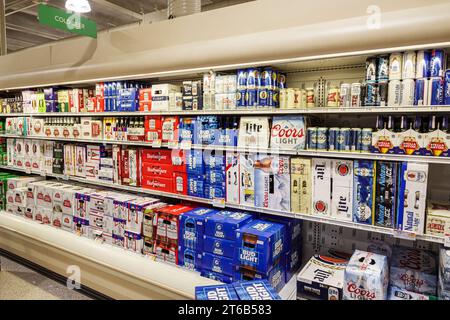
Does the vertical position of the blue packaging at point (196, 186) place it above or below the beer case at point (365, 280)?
above

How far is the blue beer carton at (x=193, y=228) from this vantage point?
2.50 metres

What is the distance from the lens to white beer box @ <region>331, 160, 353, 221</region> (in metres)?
2.08

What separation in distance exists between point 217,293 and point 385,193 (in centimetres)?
122

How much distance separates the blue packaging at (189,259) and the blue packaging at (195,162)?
65cm

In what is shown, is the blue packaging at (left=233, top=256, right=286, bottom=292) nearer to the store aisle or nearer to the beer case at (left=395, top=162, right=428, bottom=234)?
the beer case at (left=395, top=162, right=428, bottom=234)

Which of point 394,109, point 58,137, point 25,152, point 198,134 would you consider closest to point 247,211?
point 198,134

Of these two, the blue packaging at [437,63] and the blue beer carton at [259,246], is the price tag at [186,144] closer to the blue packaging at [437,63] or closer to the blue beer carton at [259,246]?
the blue beer carton at [259,246]

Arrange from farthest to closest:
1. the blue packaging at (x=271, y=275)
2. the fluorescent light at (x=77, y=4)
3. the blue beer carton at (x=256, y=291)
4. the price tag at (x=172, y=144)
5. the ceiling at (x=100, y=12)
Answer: the ceiling at (x=100, y=12) < the fluorescent light at (x=77, y=4) < the price tag at (x=172, y=144) < the blue packaging at (x=271, y=275) < the blue beer carton at (x=256, y=291)

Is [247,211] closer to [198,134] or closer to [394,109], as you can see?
[198,134]

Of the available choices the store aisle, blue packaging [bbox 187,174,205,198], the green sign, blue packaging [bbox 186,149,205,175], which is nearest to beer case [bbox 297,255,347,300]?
blue packaging [bbox 187,174,205,198]

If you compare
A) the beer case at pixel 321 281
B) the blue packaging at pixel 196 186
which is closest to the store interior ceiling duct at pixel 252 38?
the blue packaging at pixel 196 186

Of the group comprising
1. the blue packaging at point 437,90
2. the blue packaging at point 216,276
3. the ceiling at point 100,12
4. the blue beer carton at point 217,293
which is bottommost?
the blue packaging at point 216,276

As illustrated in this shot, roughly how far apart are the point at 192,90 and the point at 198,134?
39 centimetres

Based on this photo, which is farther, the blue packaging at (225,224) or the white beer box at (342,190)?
the blue packaging at (225,224)
